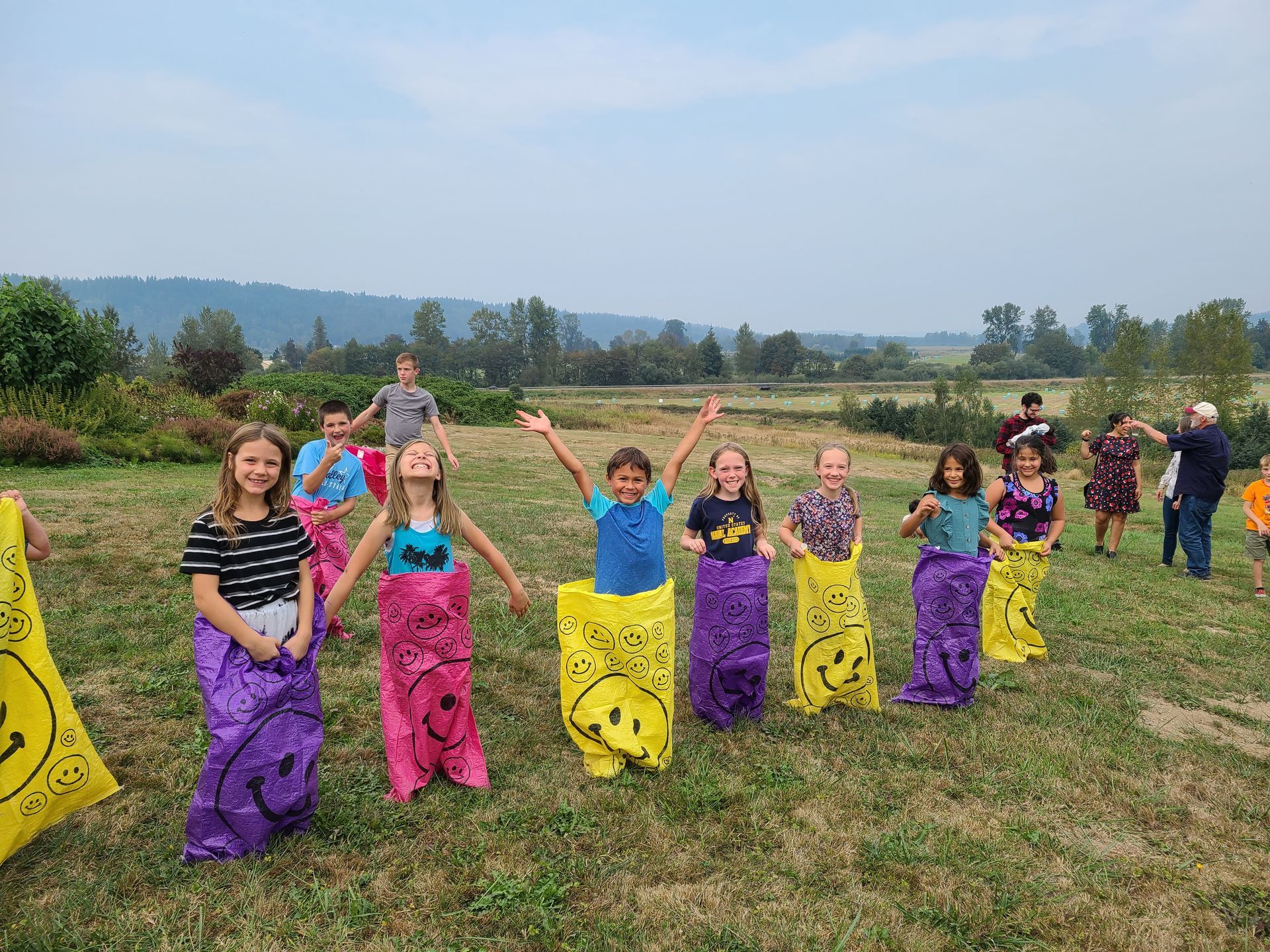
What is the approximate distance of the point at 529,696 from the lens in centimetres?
535

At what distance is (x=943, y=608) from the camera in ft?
17.3

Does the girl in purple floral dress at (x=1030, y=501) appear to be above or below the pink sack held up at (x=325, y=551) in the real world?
above

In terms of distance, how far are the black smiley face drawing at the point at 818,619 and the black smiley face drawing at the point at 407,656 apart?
2.72 meters

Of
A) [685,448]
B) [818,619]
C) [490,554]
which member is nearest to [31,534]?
[490,554]

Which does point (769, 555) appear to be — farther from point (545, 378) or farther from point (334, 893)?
point (545, 378)

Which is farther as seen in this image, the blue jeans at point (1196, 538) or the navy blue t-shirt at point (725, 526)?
the blue jeans at point (1196, 538)

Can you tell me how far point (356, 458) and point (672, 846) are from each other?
395cm

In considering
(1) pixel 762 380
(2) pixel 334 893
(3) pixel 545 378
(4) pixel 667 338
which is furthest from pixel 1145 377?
(4) pixel 667 338

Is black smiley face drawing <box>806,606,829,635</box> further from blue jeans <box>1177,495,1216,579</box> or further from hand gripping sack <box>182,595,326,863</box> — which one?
blue jeans <box>1177,495,1216,579</box>

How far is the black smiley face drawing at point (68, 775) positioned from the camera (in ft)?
11.3

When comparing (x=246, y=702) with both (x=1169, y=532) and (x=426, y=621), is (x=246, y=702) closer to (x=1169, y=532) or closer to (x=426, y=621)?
(x=426, y=621)

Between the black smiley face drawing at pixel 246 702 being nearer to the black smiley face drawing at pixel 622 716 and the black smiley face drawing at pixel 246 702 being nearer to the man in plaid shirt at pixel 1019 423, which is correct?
the black smiley face drawing at pixel 622 716

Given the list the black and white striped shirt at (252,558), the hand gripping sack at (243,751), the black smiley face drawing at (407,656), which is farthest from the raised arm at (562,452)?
the hand gripping sack at (243,751)

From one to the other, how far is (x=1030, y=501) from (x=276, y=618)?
19.9 feet
